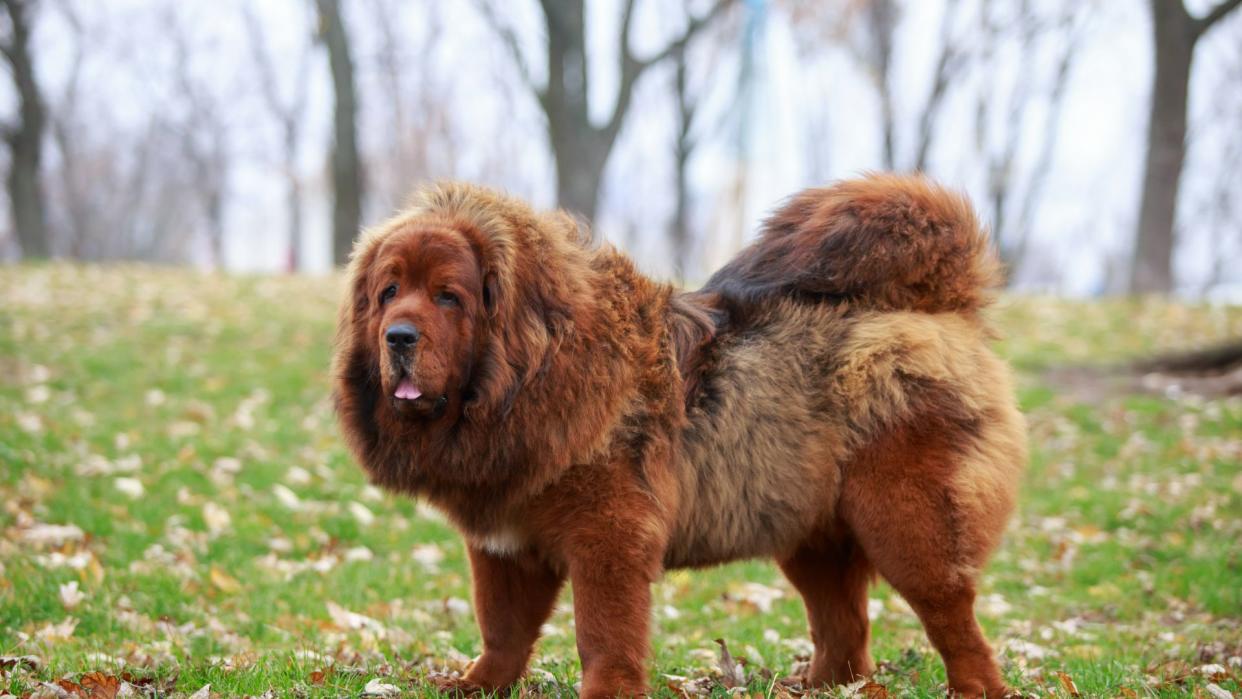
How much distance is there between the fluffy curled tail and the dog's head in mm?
1047

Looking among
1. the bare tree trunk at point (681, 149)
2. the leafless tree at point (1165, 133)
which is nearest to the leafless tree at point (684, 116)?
the bare tree trunk at point (681, 149)

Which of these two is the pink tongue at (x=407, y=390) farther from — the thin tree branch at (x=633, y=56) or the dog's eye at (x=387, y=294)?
the thin tree branch at (x=633, y=56)

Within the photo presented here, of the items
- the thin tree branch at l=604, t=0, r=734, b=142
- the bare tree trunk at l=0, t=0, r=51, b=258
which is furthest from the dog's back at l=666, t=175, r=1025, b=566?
the bare tree trunk at l=0, t=0, r=51, b=258

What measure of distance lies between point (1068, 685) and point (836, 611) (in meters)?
1.00

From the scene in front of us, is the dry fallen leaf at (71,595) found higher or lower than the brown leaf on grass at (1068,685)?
lower

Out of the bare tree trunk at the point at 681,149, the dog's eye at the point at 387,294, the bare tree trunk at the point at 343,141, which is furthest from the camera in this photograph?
the bare tree trunk at the point at 681,149

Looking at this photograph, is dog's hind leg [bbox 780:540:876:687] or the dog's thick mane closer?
the dog's thick mane

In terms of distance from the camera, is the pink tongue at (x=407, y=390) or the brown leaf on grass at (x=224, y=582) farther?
the brown leaf on grass at (x=224, y=582)

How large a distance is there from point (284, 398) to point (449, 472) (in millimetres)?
8107

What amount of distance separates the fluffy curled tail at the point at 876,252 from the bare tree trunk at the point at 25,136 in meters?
22.6

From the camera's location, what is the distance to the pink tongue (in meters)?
3.73

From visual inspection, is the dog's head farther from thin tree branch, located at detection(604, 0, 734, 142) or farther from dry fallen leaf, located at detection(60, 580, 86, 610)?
thin tree branch, located at detection(604, 0, 734, 142)

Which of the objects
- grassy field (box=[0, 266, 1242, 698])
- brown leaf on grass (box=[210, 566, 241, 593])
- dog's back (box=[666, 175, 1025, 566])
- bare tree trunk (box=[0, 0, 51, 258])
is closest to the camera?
dog's back (box=[666, 175, 1025, 566])

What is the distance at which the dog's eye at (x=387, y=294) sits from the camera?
12.8 ft
